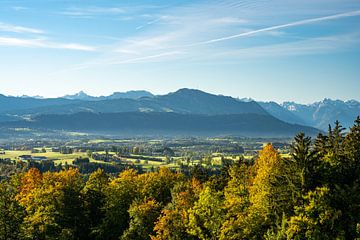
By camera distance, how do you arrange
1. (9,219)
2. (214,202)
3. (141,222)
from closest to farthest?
(214,202)
(9,219)
(141,222)

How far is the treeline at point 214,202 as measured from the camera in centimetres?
7500

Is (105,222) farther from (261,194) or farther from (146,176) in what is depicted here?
(261,194)

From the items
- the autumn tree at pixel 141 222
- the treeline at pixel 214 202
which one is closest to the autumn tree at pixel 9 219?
the treeline at pixel 214 202

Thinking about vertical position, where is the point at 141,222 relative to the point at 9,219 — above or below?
below

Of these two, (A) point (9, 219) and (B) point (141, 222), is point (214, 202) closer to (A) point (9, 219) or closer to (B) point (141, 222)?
(B) point (141, 222)

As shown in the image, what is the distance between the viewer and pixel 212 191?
9619 centimetres

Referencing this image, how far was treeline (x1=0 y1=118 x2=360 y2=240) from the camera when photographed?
7500 cm

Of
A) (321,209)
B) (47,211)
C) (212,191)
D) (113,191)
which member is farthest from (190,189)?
(321,209)

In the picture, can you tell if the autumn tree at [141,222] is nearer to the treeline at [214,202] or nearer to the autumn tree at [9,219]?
the treeline at [214,202]

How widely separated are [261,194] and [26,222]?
55.4 m

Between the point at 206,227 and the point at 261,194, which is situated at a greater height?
the point at 261,194

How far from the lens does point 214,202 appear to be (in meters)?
91.6

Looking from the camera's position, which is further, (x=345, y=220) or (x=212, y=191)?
(x=212, y=191)

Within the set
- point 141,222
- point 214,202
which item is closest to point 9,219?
point 141,222
